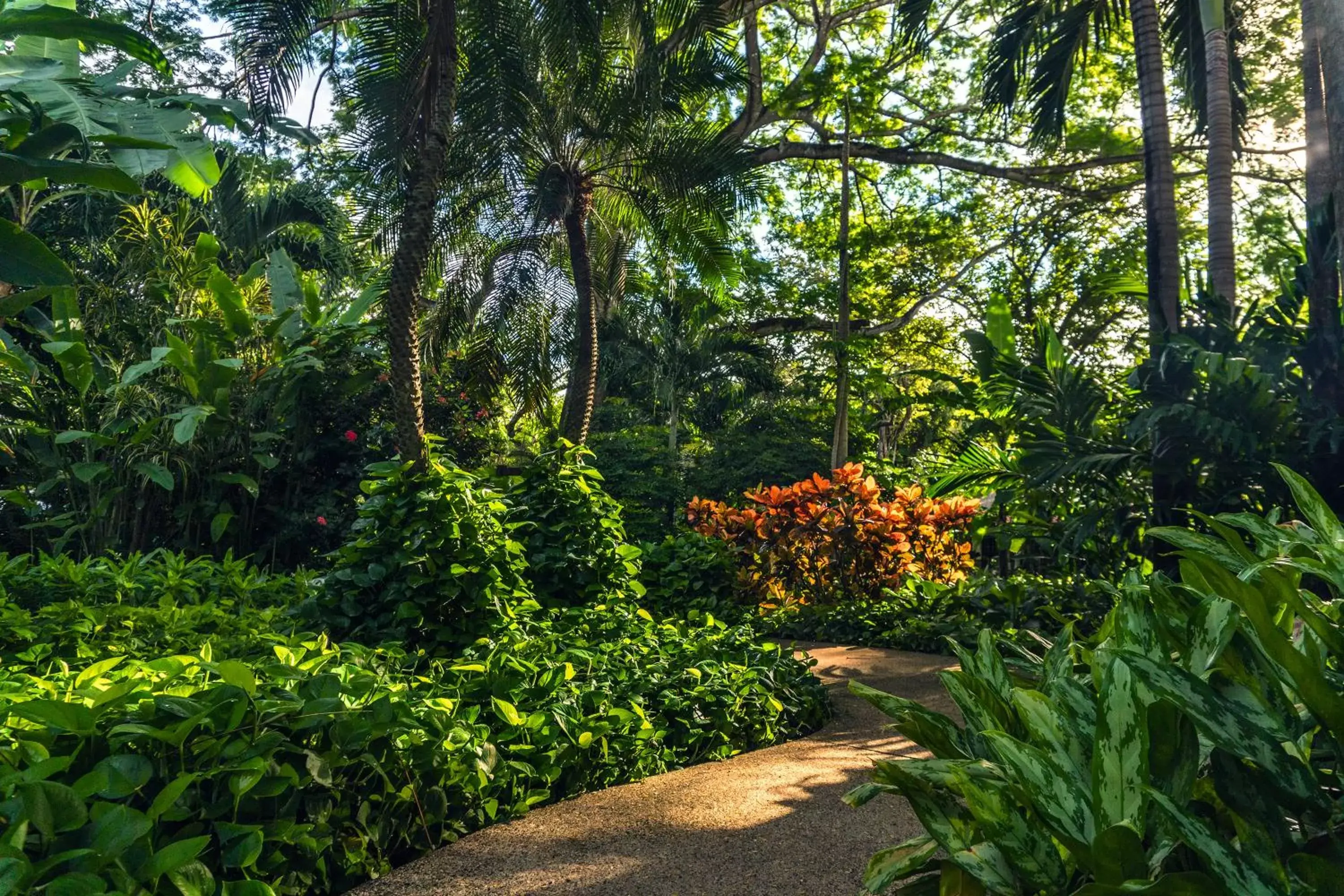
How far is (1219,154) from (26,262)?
675 cm

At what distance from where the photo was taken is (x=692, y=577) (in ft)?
25.1

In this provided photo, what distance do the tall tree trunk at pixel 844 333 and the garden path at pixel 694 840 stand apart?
12.3m

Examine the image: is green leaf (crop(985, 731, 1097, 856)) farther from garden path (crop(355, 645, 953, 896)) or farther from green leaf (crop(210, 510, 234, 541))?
green leaf (crop(210, 510, 234, 541))

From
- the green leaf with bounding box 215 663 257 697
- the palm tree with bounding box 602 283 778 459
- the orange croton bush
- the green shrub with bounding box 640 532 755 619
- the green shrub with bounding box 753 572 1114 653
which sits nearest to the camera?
the green leaf with bounding box 215 663 257 697

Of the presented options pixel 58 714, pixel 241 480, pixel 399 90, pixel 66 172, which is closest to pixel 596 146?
pixel 399 90

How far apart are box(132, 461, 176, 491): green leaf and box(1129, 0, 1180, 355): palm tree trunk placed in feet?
21.2

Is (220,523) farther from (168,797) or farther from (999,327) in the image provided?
(999,327)

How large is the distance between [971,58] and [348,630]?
637 inches

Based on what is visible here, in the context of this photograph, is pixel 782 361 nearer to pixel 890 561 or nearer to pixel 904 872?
pixel 890 561

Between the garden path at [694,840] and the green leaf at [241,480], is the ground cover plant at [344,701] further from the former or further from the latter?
the green leaf at [241,480]

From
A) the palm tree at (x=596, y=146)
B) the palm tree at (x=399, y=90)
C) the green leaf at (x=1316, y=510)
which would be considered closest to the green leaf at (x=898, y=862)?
the green leaf at (x=1316, y=510)

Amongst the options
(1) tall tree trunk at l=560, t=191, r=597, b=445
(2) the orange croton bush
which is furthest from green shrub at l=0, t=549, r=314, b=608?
(1) tall tree trunk at l=560, t=191, r=597, b=445

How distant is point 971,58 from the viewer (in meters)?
16.5

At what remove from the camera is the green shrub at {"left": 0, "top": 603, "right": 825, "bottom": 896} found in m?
1.81
